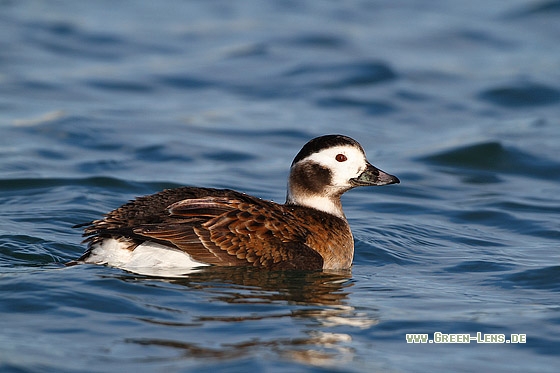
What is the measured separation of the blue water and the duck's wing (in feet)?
0.50

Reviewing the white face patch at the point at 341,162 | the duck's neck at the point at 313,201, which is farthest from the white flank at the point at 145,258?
the white face patch at the point at 341,162

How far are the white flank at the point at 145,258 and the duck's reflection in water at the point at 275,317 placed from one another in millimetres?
146

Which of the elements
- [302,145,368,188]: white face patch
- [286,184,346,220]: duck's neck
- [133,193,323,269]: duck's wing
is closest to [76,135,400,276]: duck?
[133,193,323,269]: duck's wing

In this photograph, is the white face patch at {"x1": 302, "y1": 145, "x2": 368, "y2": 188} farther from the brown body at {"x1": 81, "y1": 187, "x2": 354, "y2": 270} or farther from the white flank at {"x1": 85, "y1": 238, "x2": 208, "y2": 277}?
the white flank at {"x1": 85, "y1": 238, "x2": 208, "y2": 277}

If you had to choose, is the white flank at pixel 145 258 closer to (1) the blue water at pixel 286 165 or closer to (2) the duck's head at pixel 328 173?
(1) the blue water at pixel 286 165

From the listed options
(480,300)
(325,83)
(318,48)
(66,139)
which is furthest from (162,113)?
(480,300)

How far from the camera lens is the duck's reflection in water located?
677 centimetres

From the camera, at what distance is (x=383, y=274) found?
927cm

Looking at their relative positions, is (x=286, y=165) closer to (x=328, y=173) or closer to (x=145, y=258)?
(x=328, y=173)

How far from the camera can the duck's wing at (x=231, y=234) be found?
27.0 feet

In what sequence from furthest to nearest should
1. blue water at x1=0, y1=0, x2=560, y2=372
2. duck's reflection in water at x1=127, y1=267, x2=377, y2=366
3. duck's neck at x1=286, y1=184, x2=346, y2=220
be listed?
duck's neck at x1=286, y1=184, x2=346, y2=220 < blue water at x1=0, y1=0, x2=560, y2=372 < duck's reflection in water at x1=127, y1=267, x2=377, y2=366

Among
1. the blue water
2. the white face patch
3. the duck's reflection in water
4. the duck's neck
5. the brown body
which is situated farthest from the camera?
the duck's neck

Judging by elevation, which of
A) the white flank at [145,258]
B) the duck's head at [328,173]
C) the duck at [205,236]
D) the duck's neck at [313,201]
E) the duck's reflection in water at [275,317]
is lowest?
the duck's reflection in water at [275,317]

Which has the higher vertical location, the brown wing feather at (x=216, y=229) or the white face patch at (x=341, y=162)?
the white face patch at (x=341, y=162)
